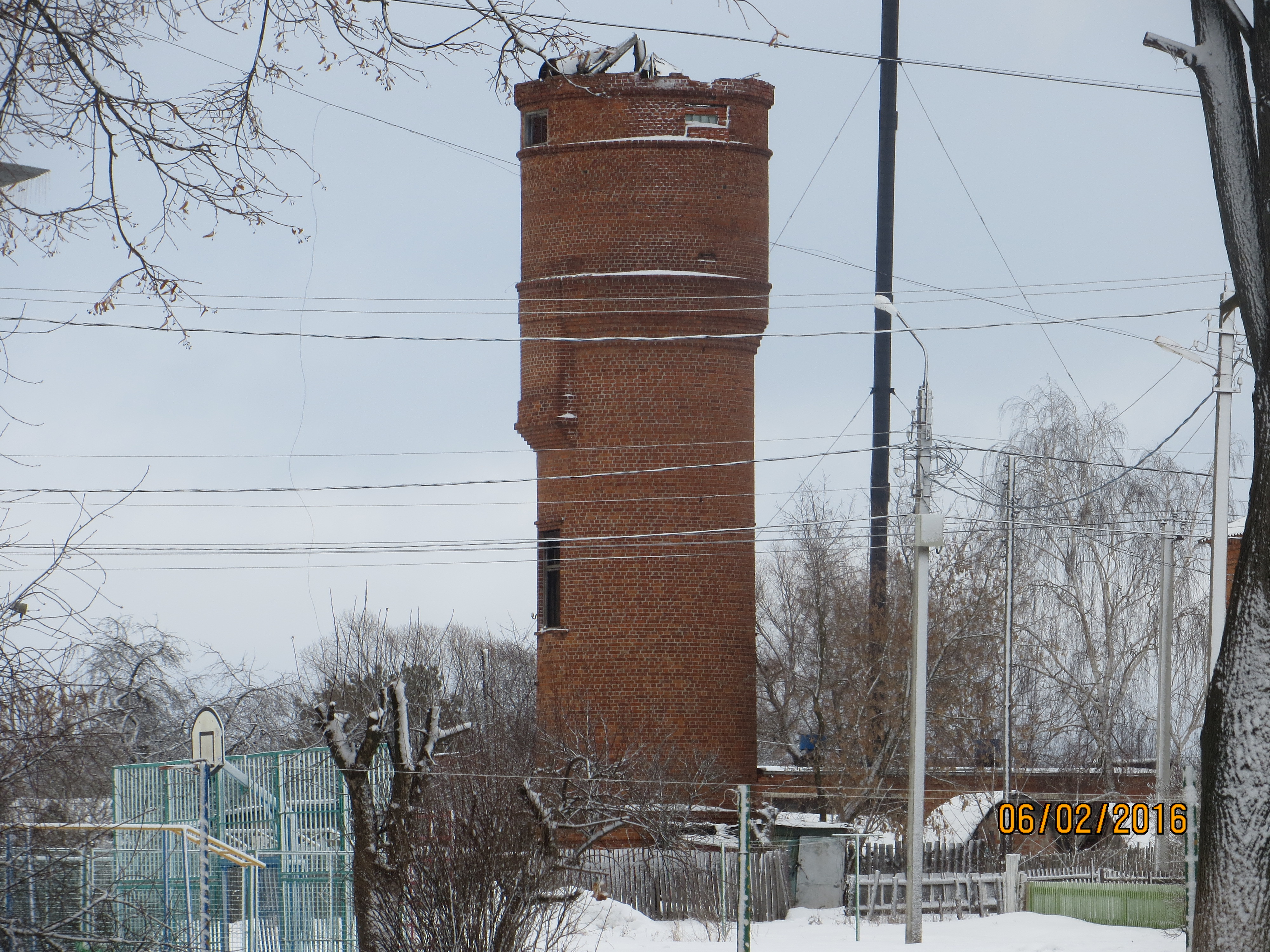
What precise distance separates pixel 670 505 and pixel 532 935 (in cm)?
1651

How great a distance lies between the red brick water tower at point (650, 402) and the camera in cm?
3142

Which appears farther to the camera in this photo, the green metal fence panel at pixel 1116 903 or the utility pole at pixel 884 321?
the utility pole at pixel 884 321

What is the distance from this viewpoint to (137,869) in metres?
19.9

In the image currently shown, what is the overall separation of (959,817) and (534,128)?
20.6 metres

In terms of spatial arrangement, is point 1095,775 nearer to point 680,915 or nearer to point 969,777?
point 969,777

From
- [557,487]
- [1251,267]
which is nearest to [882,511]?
[557,487]

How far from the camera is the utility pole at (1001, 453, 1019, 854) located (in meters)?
35.3

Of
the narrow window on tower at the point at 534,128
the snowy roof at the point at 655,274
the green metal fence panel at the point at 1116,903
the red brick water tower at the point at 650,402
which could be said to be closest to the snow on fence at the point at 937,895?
the green metal fence panel at the point at 1116,903

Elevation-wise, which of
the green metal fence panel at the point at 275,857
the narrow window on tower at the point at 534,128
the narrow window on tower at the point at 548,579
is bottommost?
the green metal fence panel at the point at 275,857

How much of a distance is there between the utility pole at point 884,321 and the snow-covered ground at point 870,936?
1164cm

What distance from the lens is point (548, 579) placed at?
107 ft

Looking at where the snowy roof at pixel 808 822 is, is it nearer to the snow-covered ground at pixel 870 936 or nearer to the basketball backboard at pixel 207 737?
the snow-covered ground at pixel 870 936
